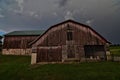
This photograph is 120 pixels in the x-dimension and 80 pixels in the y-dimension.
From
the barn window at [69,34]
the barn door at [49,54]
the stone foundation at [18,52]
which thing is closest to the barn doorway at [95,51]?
the barn window at [69,34]

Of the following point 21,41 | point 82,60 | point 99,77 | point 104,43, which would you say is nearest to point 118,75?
point 99,77

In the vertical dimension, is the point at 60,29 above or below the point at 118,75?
above

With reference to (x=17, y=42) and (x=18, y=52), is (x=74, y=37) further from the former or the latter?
(x=17, y=42)

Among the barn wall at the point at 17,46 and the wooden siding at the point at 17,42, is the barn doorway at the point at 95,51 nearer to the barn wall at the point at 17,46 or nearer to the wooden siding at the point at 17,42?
the barn wall at the point at 17,46

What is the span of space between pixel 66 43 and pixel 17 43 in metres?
24.0

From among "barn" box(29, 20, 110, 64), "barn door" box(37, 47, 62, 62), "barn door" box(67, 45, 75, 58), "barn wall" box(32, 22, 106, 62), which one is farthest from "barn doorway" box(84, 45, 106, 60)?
"barn door" box(37, 47, 62, 62)

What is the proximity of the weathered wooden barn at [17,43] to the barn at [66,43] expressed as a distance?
63.4ft

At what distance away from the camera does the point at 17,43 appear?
4822 cm

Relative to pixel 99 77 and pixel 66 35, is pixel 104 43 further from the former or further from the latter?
pixel 99 77

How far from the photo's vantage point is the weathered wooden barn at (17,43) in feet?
157

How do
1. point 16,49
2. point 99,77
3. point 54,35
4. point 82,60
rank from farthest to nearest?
1. point 16,49
2. point 54,35
3. point 82,60
4. point 99,77

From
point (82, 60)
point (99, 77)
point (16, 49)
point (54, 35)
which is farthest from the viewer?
point (16, 49)

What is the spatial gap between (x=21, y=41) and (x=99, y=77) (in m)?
37.8

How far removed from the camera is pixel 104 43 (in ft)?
96.7
